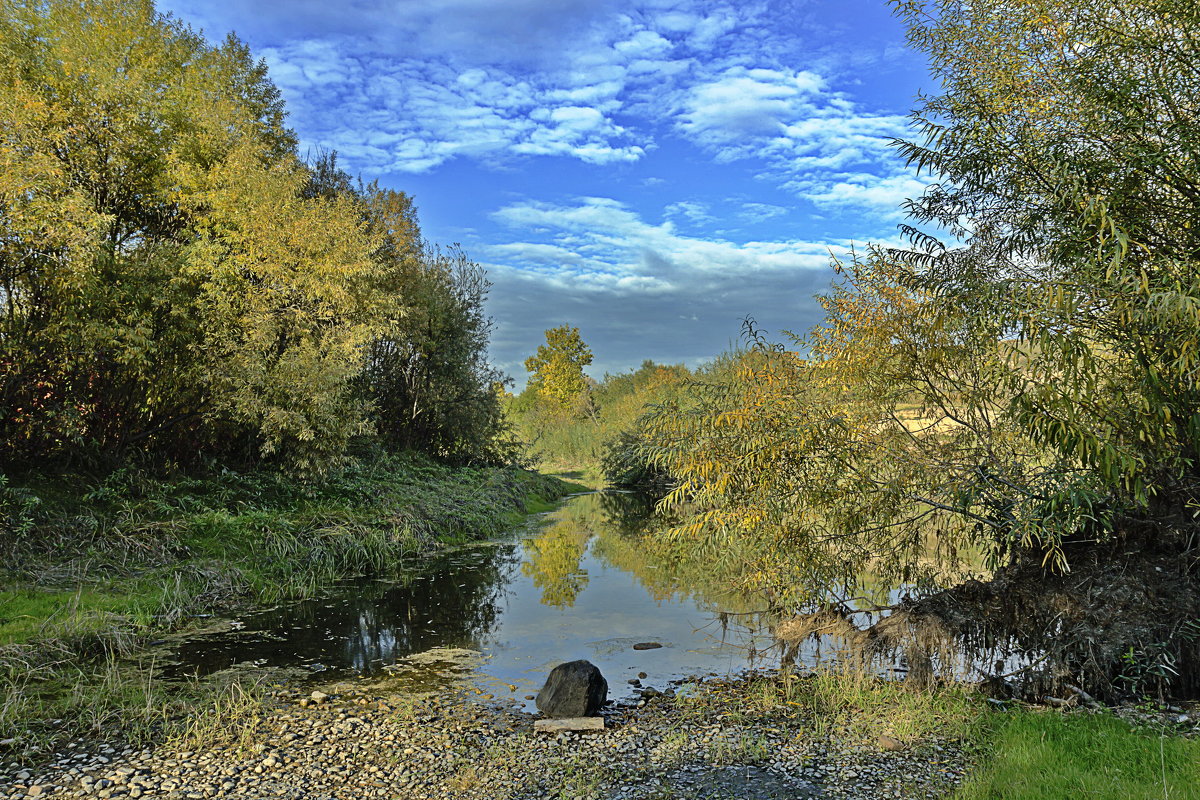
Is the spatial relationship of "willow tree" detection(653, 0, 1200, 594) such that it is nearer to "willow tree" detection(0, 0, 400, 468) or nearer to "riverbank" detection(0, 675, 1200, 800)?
"riverbank" detection(0, 675, 1200, 800)

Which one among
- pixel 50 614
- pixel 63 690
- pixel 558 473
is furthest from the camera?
pixel 558 473

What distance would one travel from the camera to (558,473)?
4966 centimetres

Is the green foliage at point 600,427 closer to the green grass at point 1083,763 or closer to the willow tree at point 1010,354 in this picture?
the willow tree at point 1010,354

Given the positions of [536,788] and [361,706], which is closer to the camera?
[536,788]

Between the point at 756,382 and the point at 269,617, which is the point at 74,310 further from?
the point at 756,382

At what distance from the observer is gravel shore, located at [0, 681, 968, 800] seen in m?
5.58

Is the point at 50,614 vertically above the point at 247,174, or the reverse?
the point at 247,174

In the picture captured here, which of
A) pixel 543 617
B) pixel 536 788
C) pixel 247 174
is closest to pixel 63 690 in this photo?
pixel 536 788

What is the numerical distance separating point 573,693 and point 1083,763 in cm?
447

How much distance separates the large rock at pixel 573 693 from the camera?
285 inches

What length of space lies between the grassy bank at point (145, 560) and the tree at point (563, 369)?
43.0m

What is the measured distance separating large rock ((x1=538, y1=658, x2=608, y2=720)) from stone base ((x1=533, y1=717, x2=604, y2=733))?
0.17 meters

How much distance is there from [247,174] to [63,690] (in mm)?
13237

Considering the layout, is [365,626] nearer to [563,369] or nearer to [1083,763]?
[1083,763]
